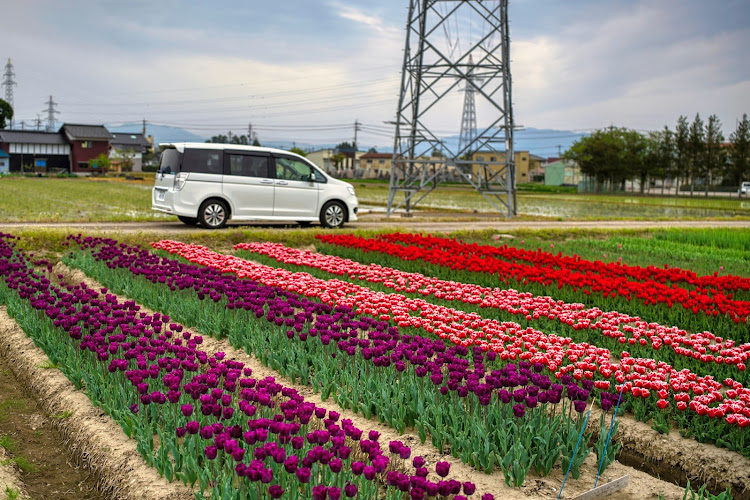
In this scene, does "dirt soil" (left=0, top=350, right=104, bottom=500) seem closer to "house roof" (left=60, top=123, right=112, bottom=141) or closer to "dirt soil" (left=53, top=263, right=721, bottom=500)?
"dirt soil" (left=53, top=263, right=721, bottom=500)

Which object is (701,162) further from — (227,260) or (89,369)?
(89,369)

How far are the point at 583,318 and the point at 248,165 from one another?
1088 centimetres

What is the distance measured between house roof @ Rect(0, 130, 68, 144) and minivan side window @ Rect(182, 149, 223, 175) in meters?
76.8

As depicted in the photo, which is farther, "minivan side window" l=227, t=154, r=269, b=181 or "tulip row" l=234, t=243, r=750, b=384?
"minivan side window" l=227, t=154, r=269, b=181

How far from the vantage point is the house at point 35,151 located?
268 feet

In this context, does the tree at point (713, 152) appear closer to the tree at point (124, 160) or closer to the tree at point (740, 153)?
the tree at point (740, 153)

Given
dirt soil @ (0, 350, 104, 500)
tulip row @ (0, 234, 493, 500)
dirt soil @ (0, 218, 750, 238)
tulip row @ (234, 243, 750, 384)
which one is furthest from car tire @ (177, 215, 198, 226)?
dirt soil @ (0, 350, 104, 500)

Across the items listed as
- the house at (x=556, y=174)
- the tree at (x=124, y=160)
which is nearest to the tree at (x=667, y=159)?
the house at (x=556, y=174)

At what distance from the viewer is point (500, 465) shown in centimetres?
391

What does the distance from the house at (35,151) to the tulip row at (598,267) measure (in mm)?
78159

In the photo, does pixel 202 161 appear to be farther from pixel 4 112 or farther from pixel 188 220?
pixel 4 112

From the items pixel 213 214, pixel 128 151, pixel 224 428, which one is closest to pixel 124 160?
pixel 128 151

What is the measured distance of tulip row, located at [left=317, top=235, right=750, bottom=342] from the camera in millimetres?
7215

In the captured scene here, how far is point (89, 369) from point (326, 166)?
4309 inches
